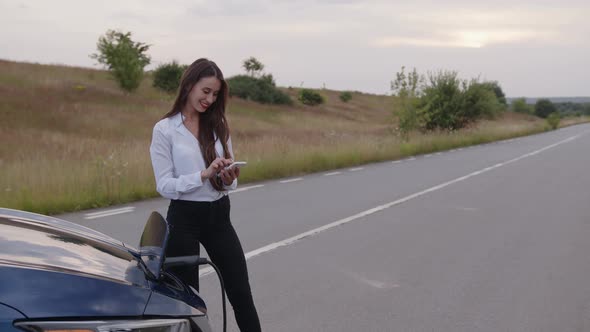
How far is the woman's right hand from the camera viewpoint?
325 cm

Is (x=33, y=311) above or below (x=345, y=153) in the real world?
above

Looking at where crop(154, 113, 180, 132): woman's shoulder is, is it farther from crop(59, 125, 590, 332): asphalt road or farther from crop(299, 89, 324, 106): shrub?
crop(299, 89, 324, 106): shrub

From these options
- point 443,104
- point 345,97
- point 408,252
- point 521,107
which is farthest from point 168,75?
point 521,107

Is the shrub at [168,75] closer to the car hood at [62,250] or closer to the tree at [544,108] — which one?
the car hood at [62,250]

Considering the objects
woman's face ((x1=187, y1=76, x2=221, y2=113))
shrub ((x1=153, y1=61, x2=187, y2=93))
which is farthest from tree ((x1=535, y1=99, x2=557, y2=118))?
woman's face ((x1=187, y1=76, x2=221, y2=113))

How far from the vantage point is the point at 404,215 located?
1071cm

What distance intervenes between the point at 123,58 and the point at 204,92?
1988 inches

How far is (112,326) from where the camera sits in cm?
221

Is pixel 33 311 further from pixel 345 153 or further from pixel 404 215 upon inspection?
pixel 345 153

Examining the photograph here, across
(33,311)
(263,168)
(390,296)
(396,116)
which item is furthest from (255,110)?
(33,311)

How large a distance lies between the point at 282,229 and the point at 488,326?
4280mm

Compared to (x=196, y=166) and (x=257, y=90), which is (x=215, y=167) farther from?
(x=257, y=90)

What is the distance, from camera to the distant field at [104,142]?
453 inches

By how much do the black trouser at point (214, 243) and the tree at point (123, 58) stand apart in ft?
165
